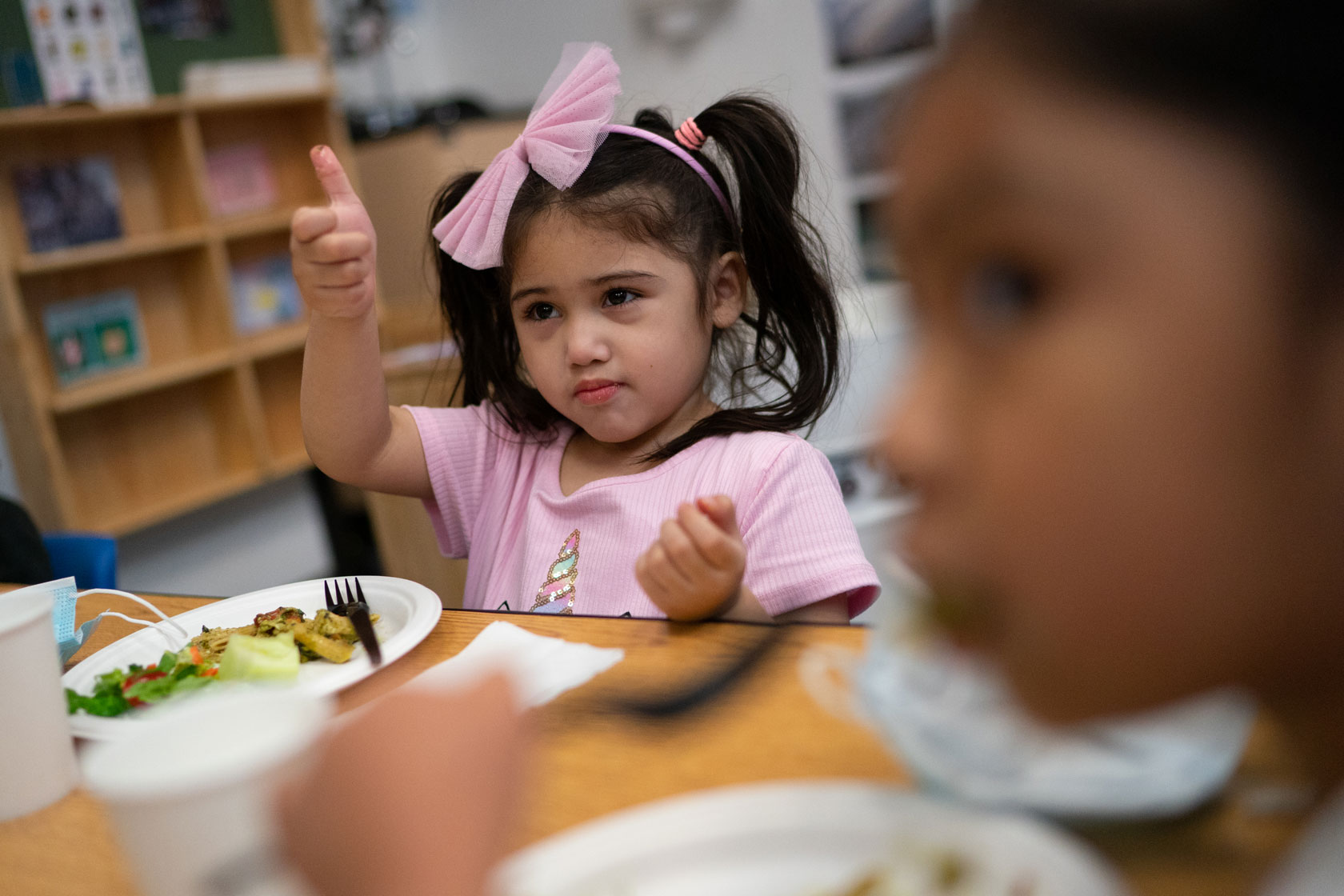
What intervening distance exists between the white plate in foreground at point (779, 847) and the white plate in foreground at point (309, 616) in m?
0.35

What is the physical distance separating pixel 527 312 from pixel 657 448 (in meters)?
0.22

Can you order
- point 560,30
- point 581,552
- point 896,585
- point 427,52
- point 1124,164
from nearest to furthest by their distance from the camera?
point 1124,164 < point 896,585 < point 581,552 < point 560,30 < point 427,52

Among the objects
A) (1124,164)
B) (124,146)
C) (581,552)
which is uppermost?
(124,146)

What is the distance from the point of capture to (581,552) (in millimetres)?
1179

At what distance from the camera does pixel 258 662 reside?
0.77 meters

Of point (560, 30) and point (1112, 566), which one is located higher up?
point (560, 30)

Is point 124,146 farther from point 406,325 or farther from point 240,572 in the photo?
point 240,572

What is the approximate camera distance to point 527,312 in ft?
3.88

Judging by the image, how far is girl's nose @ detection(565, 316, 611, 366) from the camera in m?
1.10

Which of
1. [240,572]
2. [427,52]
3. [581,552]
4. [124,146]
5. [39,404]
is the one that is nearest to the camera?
[581,552]

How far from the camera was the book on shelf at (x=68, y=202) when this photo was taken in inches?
120

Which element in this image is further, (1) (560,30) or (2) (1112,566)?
(1) (560,30)

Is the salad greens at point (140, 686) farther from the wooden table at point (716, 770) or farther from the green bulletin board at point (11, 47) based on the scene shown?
the green bulletin board at point (11, 47)


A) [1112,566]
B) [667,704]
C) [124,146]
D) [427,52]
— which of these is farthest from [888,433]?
[427,52]
